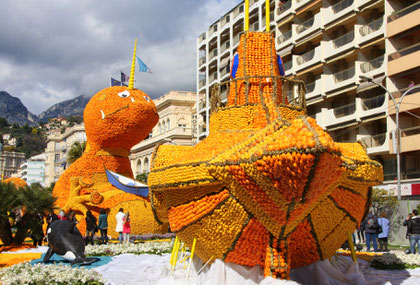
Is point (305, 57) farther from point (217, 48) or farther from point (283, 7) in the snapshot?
point (217, 48)

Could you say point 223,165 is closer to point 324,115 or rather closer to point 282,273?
point 282,273

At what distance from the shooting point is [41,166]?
8712cm

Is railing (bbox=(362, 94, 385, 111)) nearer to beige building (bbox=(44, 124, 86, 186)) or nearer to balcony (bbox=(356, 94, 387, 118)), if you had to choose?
balcony (bbox=(356, 94, 387, 118))

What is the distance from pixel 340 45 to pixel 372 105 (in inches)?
189

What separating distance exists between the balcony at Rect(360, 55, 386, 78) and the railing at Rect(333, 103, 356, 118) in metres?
2.29

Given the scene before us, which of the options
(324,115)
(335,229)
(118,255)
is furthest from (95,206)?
(324,115)

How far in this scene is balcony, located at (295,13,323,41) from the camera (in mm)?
31531

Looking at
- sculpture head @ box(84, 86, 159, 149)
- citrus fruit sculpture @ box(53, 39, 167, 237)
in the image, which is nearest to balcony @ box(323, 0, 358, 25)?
citrus fruit sculpture @ box(53, 39, 167, 237)

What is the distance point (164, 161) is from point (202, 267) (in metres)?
1.80

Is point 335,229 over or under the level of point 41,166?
under

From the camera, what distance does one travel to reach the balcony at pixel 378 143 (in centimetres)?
2602

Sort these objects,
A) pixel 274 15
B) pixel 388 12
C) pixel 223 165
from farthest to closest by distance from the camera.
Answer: pixel 274 15 < pixel 388 12 < pixel 223 165

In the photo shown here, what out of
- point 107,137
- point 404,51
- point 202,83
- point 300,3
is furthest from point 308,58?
point 107,137

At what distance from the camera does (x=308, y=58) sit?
3291cm
